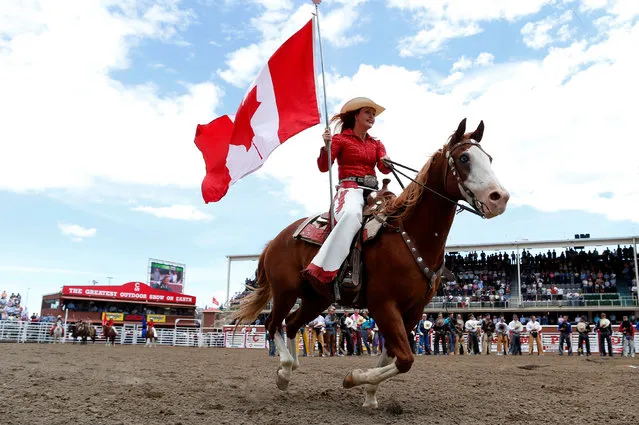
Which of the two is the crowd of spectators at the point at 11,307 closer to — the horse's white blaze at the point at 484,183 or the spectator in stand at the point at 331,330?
the spectator in stand at the point at 331,330

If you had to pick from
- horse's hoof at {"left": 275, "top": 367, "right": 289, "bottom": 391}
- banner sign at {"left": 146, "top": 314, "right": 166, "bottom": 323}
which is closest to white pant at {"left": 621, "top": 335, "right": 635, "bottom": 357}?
horse's hoof at {"left": 275, "top": 367, "right": 289, "bottom": 391}

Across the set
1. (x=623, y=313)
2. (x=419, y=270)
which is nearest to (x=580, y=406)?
(x=419, y=270)

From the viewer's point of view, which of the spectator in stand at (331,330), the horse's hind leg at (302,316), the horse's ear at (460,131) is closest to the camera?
→ the horse's ear at (460,131)

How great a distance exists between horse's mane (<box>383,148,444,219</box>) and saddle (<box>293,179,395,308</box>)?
132 millimetres

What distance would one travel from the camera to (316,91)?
7.30 meters

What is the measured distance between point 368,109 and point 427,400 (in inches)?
147

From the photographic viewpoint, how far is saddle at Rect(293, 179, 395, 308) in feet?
19.0

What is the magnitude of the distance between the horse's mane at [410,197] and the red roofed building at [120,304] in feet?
156

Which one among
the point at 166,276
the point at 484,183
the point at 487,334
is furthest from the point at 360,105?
the point at 166,276

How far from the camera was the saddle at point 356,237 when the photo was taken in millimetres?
5801

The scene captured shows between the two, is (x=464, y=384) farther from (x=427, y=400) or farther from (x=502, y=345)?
(x=502, y=345)

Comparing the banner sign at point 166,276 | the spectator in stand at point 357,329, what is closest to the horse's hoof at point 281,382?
the spectator in stand at point 357,329

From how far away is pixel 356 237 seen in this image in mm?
5980

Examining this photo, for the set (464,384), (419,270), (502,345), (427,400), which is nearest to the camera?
(419,270)
